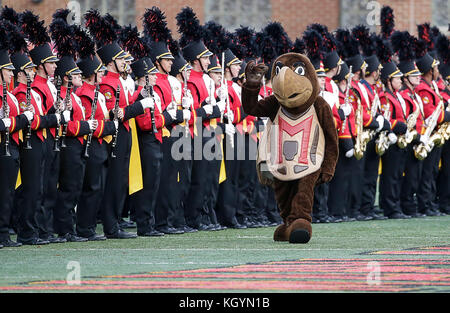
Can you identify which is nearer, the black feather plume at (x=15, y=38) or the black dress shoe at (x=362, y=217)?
the black feather plume at (x=15, y=38)

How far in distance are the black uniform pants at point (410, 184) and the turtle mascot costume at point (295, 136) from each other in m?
5.69

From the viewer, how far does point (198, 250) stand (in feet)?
41.9

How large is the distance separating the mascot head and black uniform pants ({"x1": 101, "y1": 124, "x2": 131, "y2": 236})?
2.01m

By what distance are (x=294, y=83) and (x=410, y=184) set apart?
246 inches

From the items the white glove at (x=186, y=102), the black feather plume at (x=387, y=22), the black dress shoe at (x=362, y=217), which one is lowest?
the black dress shoe at (x=362, y=217)

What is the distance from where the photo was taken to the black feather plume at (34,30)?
45.6 feet

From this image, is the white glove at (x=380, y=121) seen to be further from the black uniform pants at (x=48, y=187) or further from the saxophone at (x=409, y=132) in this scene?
the black uniform pants at (x=48, y=187)

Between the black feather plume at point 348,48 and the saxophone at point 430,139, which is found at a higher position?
the black feather plume at point 348,48

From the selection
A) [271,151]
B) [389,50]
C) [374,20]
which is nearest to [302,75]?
[271,151]

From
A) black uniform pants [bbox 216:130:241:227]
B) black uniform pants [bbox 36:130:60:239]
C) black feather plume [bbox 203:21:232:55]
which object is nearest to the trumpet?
black uniform pants [bbox 216:130:241:227]

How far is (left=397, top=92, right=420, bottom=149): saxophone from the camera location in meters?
18.2

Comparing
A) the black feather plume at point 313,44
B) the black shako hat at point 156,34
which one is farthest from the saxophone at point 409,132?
the black shako hat at point 156,34

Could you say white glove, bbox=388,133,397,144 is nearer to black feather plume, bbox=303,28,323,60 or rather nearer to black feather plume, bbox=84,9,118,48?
black feather plume, bbox=303,28,323,60

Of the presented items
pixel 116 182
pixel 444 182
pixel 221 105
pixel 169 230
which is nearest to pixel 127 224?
pixel 169 230
